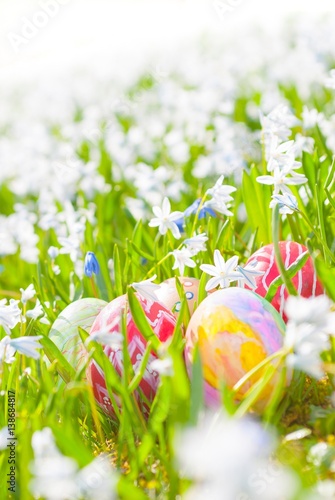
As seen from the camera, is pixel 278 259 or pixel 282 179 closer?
pixel 278 259

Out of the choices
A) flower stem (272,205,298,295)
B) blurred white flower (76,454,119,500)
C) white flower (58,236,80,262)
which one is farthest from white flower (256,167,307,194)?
blurred white flower (76,454,119,500)

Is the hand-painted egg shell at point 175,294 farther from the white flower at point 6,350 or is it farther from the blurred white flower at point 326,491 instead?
the blurred white flower at point 326,491

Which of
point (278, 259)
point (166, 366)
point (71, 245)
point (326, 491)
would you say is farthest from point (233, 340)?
point (71, 245)

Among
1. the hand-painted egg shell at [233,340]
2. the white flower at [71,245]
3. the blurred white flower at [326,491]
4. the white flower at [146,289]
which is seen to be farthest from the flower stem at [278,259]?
the white flower at [71,245]

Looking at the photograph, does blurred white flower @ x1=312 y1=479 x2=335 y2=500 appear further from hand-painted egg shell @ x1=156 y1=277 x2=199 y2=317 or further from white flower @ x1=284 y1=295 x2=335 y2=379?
hand-painted egg shell @ x1=156 y1=277 x2=199 y2=317

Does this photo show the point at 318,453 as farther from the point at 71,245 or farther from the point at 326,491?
the point at 71,245

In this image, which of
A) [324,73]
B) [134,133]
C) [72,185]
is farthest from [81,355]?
[324,73]
